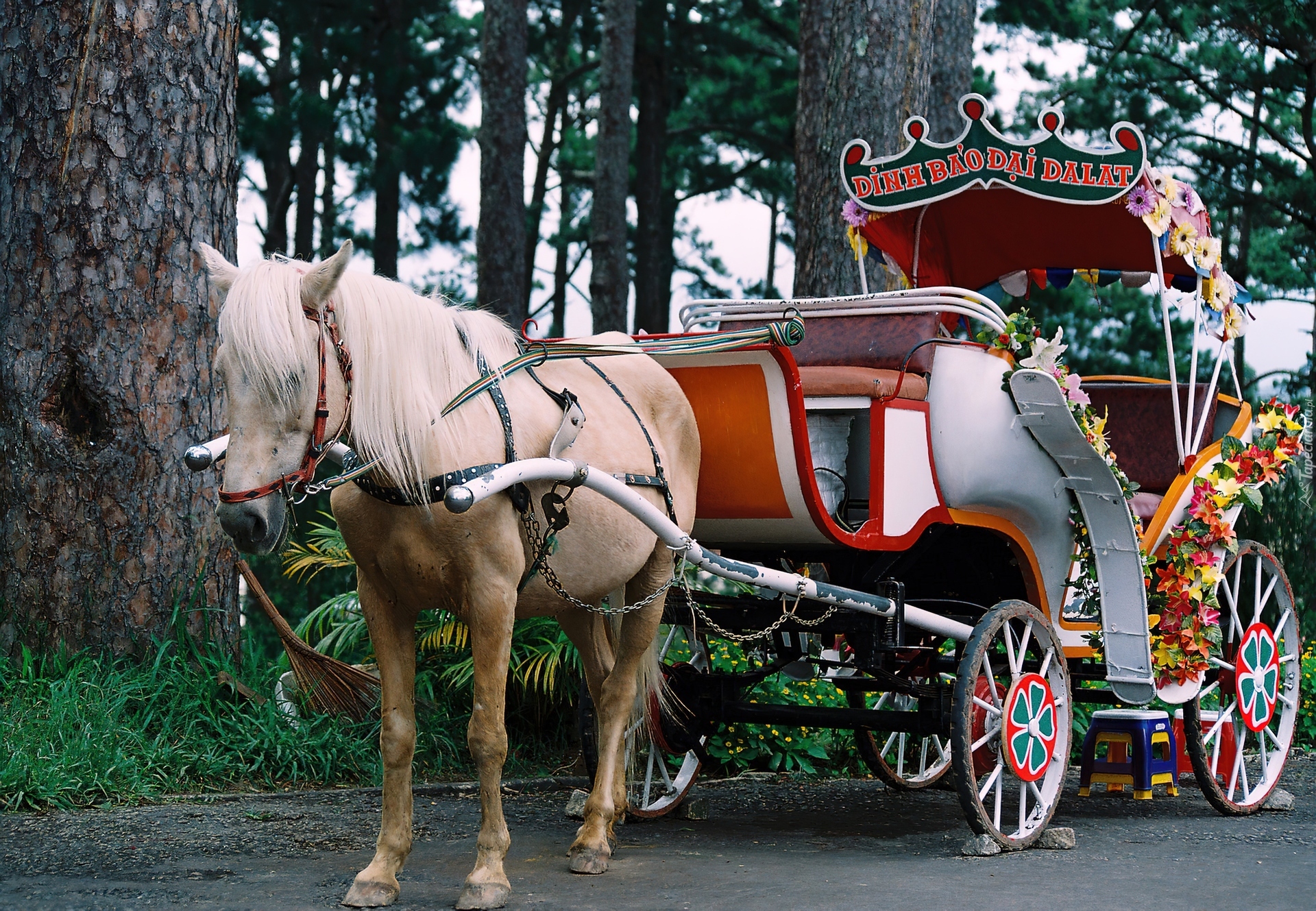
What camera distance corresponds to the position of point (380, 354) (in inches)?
152

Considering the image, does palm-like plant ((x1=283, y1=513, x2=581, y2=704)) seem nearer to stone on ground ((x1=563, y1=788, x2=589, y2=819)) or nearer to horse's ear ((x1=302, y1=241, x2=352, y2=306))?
stone on ground ((x1=563, y1=788, x2=589, y2=819))

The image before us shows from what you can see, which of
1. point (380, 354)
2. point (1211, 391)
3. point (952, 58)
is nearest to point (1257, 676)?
point (1211, 391)

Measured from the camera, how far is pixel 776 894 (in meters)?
4.32

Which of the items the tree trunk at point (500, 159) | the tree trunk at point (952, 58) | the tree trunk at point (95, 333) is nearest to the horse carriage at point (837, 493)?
the tree trunk at point (95, 333)

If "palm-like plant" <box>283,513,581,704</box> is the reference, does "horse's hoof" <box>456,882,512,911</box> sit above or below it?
below

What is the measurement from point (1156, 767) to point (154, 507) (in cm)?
469

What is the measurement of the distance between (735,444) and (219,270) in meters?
2.04

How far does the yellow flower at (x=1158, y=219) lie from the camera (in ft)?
17.9

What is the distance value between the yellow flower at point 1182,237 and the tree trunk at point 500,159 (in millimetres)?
9306

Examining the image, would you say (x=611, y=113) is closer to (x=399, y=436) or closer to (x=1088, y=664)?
(x=1088, y=664)

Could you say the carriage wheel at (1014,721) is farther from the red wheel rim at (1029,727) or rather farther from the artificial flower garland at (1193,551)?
the artificial flower garland at (1193,551)

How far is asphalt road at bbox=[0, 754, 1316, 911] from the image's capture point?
4215 mm

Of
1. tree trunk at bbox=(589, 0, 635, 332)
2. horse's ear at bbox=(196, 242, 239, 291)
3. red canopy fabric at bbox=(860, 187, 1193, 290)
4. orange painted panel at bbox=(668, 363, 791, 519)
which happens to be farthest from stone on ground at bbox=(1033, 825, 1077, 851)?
tree trunk at bbox=(589, 0, 635, 332)

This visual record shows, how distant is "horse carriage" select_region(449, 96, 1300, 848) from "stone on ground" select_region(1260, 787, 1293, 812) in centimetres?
6
